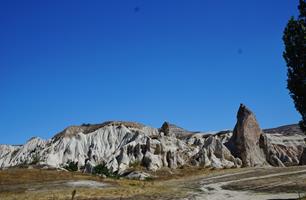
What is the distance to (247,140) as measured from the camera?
97.9 m

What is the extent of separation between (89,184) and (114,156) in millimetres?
49813

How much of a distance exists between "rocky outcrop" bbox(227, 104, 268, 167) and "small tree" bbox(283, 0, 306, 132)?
63273 mm

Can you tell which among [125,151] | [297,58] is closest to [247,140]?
[125,151]

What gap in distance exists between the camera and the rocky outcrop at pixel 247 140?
9588 centimetres

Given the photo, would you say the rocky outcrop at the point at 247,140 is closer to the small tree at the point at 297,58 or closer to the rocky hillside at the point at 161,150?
the rocky hillside at the point at 161,150

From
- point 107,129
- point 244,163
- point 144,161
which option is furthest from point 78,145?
point 244,163

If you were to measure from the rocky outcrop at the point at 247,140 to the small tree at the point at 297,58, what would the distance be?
6327 cm

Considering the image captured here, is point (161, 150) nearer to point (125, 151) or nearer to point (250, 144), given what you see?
point (125, 151)

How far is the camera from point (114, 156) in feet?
325

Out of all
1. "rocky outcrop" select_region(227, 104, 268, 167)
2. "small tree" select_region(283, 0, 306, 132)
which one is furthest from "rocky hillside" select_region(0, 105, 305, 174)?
"small tree" select_region(283, 0, 306, 132)

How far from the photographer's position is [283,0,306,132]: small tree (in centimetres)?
3119

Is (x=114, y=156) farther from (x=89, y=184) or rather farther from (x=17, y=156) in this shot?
(x=17, y=156)

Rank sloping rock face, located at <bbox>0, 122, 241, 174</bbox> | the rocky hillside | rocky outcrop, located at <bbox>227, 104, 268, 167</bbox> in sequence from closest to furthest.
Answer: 1. sloping rock face, located at <bbox>0, 122, 241, 174</bbox>
2. the rocky hillside
3. rocky outcrop, located at <bbox>227, 104, 268, 167</bbox>

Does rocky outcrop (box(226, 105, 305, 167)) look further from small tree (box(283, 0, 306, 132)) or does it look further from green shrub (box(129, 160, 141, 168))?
small tree (box(283, 0, 306, 132))
